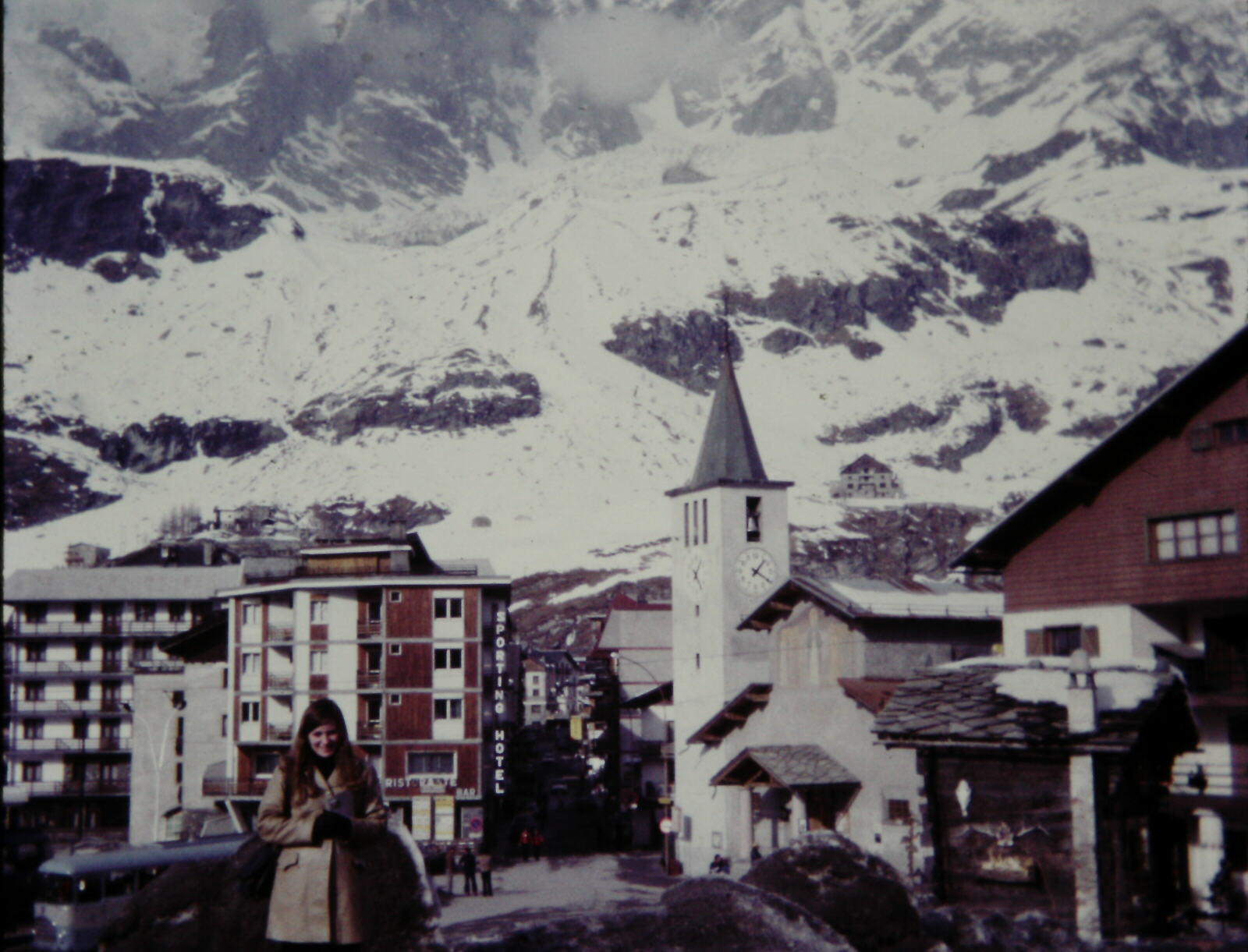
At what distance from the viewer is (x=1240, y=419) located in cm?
2648

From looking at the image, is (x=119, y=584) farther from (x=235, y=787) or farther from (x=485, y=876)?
(x=485, y=876)

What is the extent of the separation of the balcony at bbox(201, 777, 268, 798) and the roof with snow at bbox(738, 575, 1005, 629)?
84.2 ft

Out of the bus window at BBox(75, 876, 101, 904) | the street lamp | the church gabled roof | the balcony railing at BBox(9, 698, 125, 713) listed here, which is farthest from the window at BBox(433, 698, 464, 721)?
Result: the bus window at BBox(75, 876, 101, 904)

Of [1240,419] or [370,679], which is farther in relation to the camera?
[370,679]

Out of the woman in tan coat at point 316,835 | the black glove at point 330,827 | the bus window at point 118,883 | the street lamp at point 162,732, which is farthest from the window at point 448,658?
the black glove at point 330,827

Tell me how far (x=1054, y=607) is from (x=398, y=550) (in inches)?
1426

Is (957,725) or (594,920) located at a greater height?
(957,725)

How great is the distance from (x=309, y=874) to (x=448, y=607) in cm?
5106

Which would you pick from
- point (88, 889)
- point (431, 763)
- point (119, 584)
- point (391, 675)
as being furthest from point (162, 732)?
point (88, 889)

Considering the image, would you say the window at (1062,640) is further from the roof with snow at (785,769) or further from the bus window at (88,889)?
the bus window at (88,889)

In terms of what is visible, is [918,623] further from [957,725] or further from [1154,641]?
[957,725]

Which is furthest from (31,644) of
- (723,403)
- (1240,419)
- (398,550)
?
(1240,419)

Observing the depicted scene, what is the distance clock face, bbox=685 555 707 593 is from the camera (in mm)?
56500

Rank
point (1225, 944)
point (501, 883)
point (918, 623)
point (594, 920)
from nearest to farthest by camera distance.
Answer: point (594, 920)
point (1225, 944)
point (918, 623)
point (501, 883)
